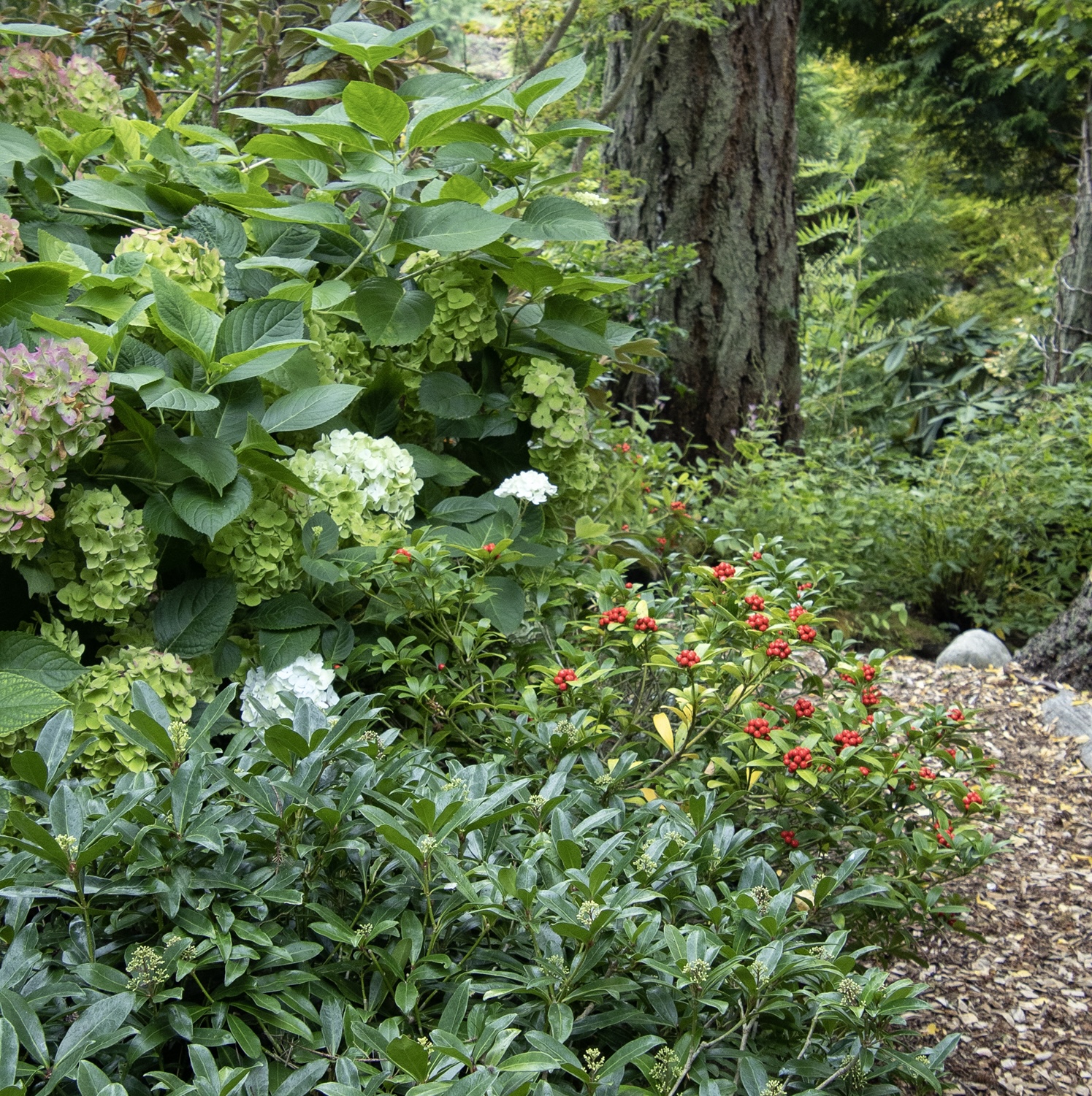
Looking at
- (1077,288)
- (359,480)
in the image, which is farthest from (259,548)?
(1077,288)

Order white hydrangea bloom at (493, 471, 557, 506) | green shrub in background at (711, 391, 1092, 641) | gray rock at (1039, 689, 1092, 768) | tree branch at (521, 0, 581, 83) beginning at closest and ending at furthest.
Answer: white hydrangea bloom at (493, 471, 557, 506) → gray rock at (1039, 689, 1092, 768) → tree branch at (521, 0, 581, 83) → green shrub in background at (711, 391, 1092, 641)

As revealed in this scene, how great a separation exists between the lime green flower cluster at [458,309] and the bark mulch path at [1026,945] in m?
1.16

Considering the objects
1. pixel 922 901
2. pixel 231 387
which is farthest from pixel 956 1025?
pixel 231 387

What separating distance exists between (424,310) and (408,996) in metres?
1.29

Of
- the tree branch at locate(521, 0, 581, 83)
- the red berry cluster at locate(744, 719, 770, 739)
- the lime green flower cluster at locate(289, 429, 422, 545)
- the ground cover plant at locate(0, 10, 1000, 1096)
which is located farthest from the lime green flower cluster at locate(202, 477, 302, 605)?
the tree branch at locate(521, 0, 581, 83)

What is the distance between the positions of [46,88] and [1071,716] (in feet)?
11.2

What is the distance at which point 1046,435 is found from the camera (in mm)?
4461

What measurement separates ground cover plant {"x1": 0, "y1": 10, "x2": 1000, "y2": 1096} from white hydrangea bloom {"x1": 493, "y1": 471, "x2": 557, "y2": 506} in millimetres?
10

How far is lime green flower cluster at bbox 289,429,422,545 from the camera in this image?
5.68ft

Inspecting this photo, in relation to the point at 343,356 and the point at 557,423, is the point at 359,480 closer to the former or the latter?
the point at 343,356

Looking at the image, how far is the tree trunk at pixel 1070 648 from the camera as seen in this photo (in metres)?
3.35

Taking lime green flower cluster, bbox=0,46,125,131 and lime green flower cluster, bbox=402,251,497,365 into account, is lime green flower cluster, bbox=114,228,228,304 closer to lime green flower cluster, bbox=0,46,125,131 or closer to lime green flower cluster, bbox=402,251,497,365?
lime green flower cluster, bbox=402,251,497,365

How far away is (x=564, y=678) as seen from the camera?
5.09 feet

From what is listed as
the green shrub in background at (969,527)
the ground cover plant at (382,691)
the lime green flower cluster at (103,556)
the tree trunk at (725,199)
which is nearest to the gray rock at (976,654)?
the green shrub in background at (969,527)
